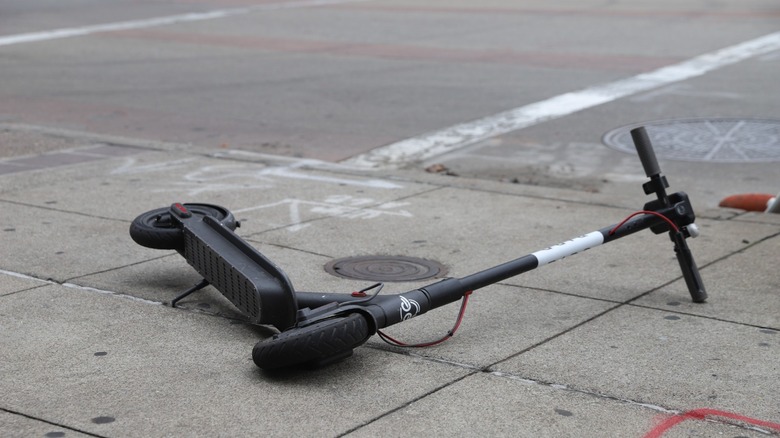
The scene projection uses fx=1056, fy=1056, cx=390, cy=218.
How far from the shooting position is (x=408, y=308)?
425 centimetres

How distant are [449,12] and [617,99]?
1015 cm

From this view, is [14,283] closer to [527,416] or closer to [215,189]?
[215,189]

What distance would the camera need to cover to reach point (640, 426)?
3654mm

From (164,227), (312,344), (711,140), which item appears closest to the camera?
(312,344)

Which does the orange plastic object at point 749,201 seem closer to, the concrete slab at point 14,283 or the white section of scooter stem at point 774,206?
the white section of scooter stem at point 774,206

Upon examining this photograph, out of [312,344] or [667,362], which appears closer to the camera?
[312,344]

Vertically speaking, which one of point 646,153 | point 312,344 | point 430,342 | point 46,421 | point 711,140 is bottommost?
point 711,140

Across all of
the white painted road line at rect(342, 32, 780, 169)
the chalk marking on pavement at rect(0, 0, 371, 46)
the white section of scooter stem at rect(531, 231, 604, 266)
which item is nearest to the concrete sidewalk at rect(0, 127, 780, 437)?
the white section of scooter stem at rect(531, 231, 604, 266)

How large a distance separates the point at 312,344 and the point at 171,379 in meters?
0.57

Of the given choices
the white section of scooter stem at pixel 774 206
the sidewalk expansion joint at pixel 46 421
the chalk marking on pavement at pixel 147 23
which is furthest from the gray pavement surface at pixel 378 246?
the chalk marking on pavement at pixel 147 23

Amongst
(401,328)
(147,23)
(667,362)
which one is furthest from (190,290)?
(147,23)

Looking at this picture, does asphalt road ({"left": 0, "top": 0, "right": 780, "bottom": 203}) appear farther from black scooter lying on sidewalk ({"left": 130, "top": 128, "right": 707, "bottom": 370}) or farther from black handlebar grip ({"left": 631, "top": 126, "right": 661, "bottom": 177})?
black scooter lying on sidewalk ({"left": 130, "top": 128, "right": 707, "bottom": 370})

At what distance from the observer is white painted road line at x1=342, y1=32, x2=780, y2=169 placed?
29.5 ft

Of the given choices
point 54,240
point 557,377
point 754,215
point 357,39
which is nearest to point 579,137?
point 754,215
